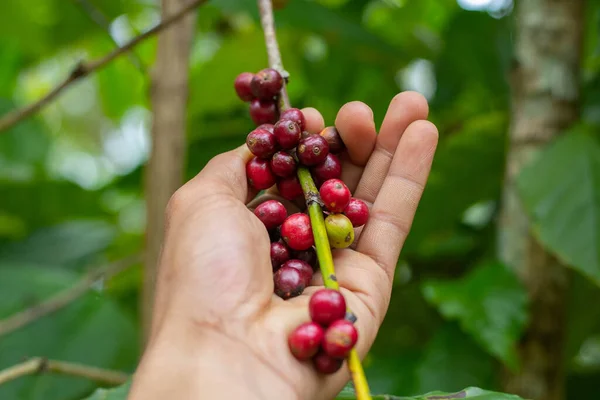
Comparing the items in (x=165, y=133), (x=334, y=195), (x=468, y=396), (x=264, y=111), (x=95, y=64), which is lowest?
(x=468, y=396)

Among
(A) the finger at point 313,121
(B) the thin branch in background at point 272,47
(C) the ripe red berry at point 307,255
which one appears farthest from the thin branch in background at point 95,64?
(C) the ripe red berry at point 307,255

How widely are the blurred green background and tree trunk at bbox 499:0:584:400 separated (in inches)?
3.9

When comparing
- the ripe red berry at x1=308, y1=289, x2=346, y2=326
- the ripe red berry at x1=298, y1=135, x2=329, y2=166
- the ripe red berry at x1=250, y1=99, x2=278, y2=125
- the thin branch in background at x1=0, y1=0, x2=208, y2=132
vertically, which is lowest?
the ripe red berry at x1=308, y1=289, x2=346, y2=326

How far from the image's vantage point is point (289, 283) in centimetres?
90

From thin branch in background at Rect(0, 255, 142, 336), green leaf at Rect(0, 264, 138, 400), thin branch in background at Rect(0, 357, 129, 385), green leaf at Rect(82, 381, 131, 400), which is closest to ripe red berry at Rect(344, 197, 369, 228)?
green leaf at Rect(82, 381, 131, 400)

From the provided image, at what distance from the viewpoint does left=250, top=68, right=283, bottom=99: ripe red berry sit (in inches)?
38.3

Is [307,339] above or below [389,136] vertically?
below

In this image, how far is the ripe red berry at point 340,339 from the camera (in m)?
0.70

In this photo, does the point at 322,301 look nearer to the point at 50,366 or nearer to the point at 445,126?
the point at 50,366

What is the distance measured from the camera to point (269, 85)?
38.9 inches

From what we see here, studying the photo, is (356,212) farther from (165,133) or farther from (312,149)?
(165,133)

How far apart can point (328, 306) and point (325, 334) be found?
36 millimetres

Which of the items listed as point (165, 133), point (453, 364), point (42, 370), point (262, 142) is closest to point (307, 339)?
point (262, 142)

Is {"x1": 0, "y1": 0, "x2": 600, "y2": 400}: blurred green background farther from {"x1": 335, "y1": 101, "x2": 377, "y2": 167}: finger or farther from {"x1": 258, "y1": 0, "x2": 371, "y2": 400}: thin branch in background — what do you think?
{"x1": 258, "y1": 0, "x2": 371, "y2": 400}: thin branch in background
